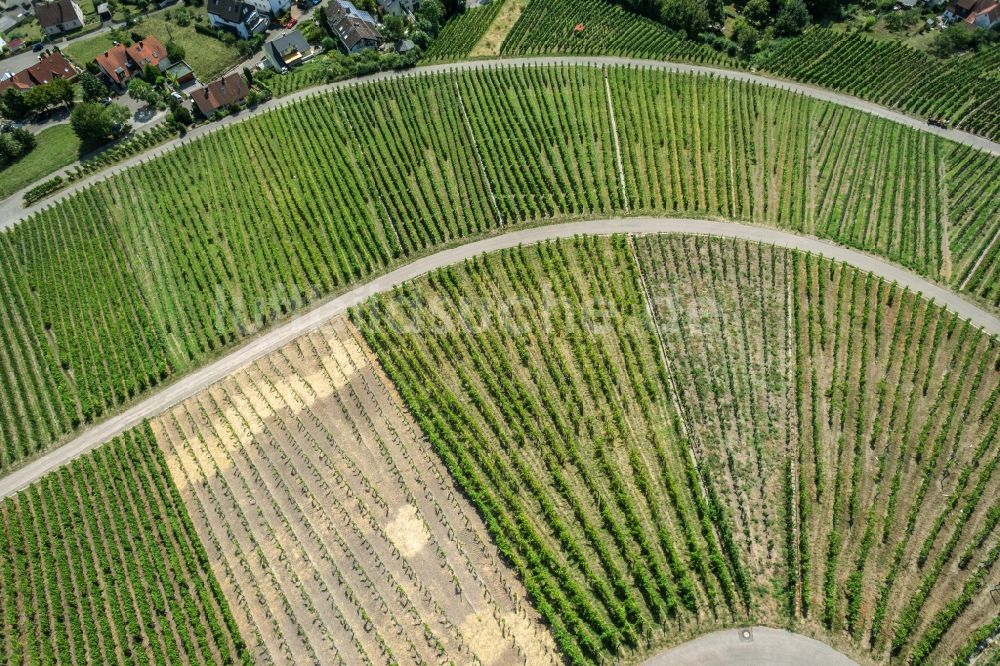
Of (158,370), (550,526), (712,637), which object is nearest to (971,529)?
(712,637)

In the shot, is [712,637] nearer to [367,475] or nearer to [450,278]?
[367,475]

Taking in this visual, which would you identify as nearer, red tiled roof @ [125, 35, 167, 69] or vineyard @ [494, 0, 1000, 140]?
vineyard @ [494, 0, 1000, 140]

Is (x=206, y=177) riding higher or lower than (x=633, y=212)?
higher

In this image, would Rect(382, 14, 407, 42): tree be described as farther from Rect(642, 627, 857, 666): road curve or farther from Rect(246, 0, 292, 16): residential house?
Rect(642, 627, 857, 666): road curve

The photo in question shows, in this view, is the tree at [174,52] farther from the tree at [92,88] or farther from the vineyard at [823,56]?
the vineyard at [823,56]

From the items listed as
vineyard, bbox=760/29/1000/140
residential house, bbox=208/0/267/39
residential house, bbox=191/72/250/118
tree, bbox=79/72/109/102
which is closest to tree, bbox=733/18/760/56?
vineyard, bbox=760/29/1000/140

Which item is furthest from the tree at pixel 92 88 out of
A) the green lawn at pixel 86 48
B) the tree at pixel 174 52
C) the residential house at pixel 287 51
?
the residential house at pixel 287 51
